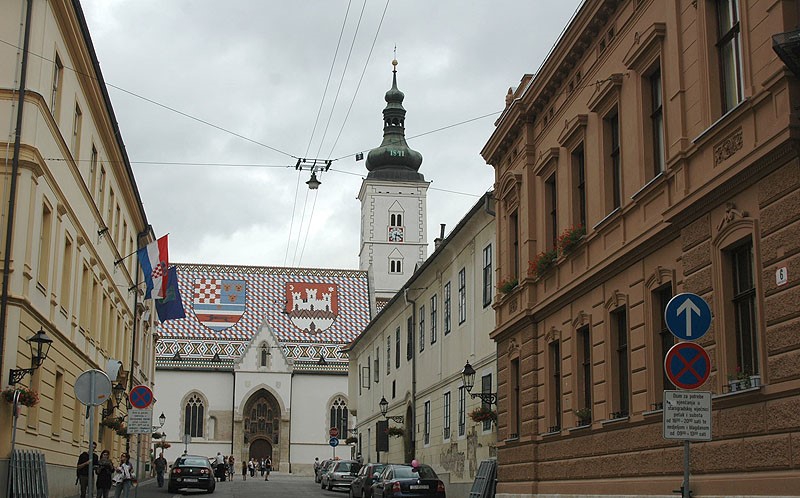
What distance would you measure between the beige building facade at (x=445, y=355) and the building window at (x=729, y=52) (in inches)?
547

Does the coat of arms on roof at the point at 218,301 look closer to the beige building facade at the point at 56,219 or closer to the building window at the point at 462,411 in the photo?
the beige building facade at the point at 56,219

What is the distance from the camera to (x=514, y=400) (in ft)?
81.8

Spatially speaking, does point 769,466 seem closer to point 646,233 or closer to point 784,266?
point 784,266

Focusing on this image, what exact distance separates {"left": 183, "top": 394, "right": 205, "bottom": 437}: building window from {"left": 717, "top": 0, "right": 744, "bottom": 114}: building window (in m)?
77.3

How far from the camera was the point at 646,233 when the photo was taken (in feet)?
53.4

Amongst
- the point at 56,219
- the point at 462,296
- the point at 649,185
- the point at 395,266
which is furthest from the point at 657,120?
the point at 395,266

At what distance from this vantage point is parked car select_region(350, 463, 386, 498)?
33.0 meters

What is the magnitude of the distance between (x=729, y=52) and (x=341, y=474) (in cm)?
3361

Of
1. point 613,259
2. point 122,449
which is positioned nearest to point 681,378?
point 613,259

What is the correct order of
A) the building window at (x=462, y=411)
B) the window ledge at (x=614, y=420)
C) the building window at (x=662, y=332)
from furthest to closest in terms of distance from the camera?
the building window at (x=462, y=411) → the window ledge at (x=614, y=420) → the building window at (x=662, y=332)

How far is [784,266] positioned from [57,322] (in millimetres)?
19327

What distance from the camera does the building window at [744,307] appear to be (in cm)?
1292

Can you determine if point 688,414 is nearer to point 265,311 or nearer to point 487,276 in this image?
point 487,276

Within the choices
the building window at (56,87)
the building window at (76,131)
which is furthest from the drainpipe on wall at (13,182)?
the building window at (76,131)
